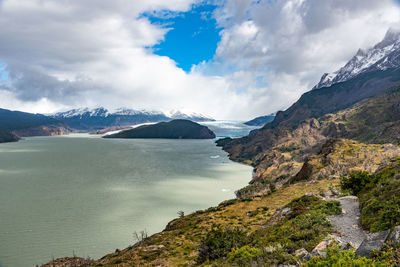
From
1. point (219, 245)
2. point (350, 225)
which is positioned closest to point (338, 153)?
point (350, 225)

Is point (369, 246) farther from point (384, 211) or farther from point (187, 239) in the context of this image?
point (187, 239)

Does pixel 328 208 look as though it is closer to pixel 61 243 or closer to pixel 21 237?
pixel 61 243

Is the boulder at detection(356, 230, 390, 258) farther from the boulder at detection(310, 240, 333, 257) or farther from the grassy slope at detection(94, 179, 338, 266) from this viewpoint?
the grassy slope at detection(94, 179, 338, 266)

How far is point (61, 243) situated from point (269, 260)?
47307 millimetres

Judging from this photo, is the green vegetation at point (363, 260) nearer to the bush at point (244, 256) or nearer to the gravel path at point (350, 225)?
the bush at point (244, 256)

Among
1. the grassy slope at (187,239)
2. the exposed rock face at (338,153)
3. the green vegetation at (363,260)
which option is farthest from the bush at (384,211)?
the exposed rock face at (338,153)

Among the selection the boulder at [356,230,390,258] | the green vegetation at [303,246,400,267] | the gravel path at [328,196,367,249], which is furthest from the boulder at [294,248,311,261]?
the gravel path at [328,196,367,249]

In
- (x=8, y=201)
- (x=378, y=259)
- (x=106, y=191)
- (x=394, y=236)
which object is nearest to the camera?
(x=378, y=259)

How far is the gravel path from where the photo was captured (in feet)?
45.2

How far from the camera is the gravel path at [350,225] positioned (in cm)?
1377

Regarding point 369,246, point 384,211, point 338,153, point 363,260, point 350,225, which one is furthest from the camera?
point 338,153

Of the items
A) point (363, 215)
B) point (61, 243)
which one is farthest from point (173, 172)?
point (363, 215)

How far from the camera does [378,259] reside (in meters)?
8.41

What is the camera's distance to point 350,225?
15.9 metres
